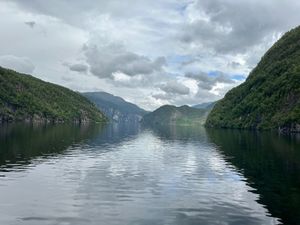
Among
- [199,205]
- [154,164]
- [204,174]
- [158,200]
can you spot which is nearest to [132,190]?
[158,200]

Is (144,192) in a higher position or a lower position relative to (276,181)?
lower

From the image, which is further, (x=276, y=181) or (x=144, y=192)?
(x=276, y=181)

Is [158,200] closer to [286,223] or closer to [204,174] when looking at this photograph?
[286,223]

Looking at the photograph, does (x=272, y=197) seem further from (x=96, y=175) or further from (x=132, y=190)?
(x=96, y=175)

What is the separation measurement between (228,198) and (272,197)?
584cm

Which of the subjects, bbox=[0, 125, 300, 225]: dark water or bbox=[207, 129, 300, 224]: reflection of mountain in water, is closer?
bbox=[0, 125, 300, 225]: dark water

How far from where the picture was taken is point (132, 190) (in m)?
55.1

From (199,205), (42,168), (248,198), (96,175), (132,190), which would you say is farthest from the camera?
(42,168)

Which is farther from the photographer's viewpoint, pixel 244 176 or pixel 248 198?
pixel 244 176

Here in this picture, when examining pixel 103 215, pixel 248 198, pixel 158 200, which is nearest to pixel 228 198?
pixel 248 198

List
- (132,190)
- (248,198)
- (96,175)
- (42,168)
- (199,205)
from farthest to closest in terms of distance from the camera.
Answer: (42,168) → (96,175) → (132,190) → (248,198) → (199,205)

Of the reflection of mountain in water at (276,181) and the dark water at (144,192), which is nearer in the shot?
the dark water at (144,192)

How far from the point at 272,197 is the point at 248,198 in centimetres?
325

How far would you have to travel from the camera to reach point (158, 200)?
161 ft
